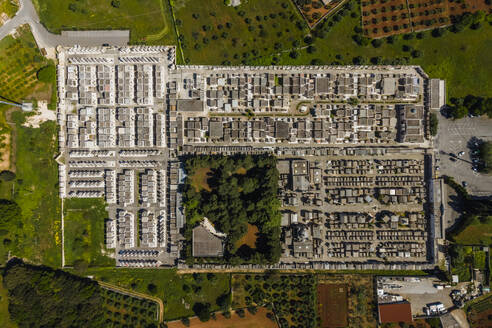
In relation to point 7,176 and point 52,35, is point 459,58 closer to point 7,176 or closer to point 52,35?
point 52,35

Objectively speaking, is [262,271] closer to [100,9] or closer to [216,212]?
[216,212]

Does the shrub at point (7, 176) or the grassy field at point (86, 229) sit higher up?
the shrub at point (7, 176)

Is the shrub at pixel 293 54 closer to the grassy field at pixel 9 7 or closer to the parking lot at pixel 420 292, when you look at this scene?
the parking lot at pixel 420 292

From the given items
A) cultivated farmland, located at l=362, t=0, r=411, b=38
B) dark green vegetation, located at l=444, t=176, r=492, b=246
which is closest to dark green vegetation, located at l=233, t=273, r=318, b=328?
dark green vegetation, located at l=444, t=176, r=492, b=246

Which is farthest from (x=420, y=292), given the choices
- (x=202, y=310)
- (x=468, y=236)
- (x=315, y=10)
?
(x=315, y=10)

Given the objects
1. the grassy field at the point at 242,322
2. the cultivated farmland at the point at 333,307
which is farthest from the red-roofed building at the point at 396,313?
the grassy field at the point at 242,322
